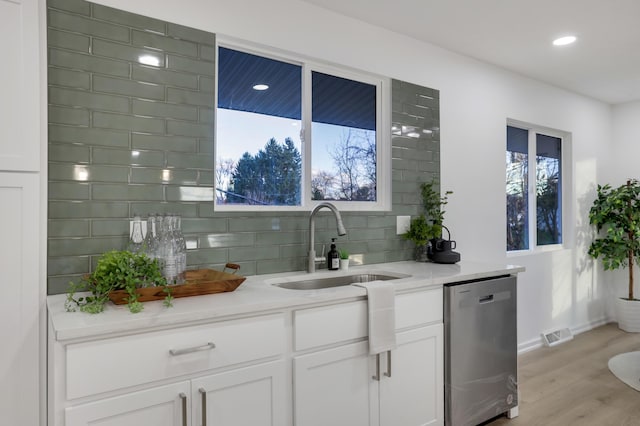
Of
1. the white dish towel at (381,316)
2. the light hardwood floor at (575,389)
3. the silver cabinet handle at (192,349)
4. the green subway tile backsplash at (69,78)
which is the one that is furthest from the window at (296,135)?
the light hardwood floor at (575,389)

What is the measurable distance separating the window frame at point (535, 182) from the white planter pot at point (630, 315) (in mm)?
961

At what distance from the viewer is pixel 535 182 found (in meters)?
4.34

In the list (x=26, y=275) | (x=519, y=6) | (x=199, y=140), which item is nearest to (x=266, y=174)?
(x=199, y=140)

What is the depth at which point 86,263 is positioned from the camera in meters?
1.91

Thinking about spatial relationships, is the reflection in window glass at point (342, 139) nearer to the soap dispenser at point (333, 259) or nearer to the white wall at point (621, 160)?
the soap dispenser at point (333, 259)

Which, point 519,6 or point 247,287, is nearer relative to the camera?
point 247,287

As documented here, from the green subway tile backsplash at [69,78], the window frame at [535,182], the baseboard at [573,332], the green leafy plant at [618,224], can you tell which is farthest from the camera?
the green leafy plant at [618,224]

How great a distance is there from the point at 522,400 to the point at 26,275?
3.01 metres

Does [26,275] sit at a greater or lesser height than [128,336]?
greater

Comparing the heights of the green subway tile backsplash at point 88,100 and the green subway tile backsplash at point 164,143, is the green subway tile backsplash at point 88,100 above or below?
above

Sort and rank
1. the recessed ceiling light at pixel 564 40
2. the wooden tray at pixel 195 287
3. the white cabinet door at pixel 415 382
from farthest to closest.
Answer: the recessed ceiling light at pixel 564 40 → the white cabinet door at pixel 415 382 → the wooden tray at pixel 195 287

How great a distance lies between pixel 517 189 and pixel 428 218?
149cm

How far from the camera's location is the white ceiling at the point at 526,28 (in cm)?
268

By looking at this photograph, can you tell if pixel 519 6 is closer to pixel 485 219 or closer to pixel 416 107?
pixel 416 107
